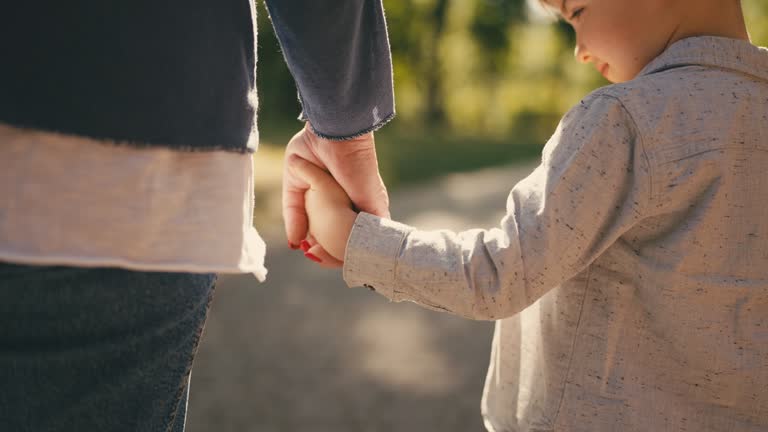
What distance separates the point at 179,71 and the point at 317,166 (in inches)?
25.1

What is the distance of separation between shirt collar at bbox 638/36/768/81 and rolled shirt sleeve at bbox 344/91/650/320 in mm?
188

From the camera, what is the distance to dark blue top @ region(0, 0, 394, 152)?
0.90 metres

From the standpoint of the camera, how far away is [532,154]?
15164mm

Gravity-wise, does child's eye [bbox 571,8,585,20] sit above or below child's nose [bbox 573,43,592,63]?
above

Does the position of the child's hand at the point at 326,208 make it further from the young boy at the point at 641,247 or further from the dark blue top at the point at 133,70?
the dark blue top at the point at 133,70

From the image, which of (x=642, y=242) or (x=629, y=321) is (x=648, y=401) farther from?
(x=642, y=242)

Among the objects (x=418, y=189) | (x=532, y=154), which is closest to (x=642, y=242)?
(x=418, y=189)

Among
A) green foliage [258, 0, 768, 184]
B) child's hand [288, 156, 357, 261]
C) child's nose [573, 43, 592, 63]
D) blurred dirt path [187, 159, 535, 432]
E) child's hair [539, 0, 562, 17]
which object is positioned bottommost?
green foliage [258, 0, 768, 184]

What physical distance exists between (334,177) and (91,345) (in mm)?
658

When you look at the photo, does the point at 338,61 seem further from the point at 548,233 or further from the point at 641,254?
the point at 641,254

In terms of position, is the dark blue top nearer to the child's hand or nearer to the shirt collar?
the child's hand

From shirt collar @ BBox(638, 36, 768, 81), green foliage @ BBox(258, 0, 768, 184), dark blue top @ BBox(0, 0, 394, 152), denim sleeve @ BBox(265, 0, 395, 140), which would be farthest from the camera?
green foliage @ BBox(258, 0, 768, 184)

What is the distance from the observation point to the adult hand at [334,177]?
4.89 feet

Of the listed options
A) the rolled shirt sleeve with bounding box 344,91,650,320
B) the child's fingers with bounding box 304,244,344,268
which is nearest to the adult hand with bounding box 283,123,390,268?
the child's fingers with bounding box 304,244,344,268
